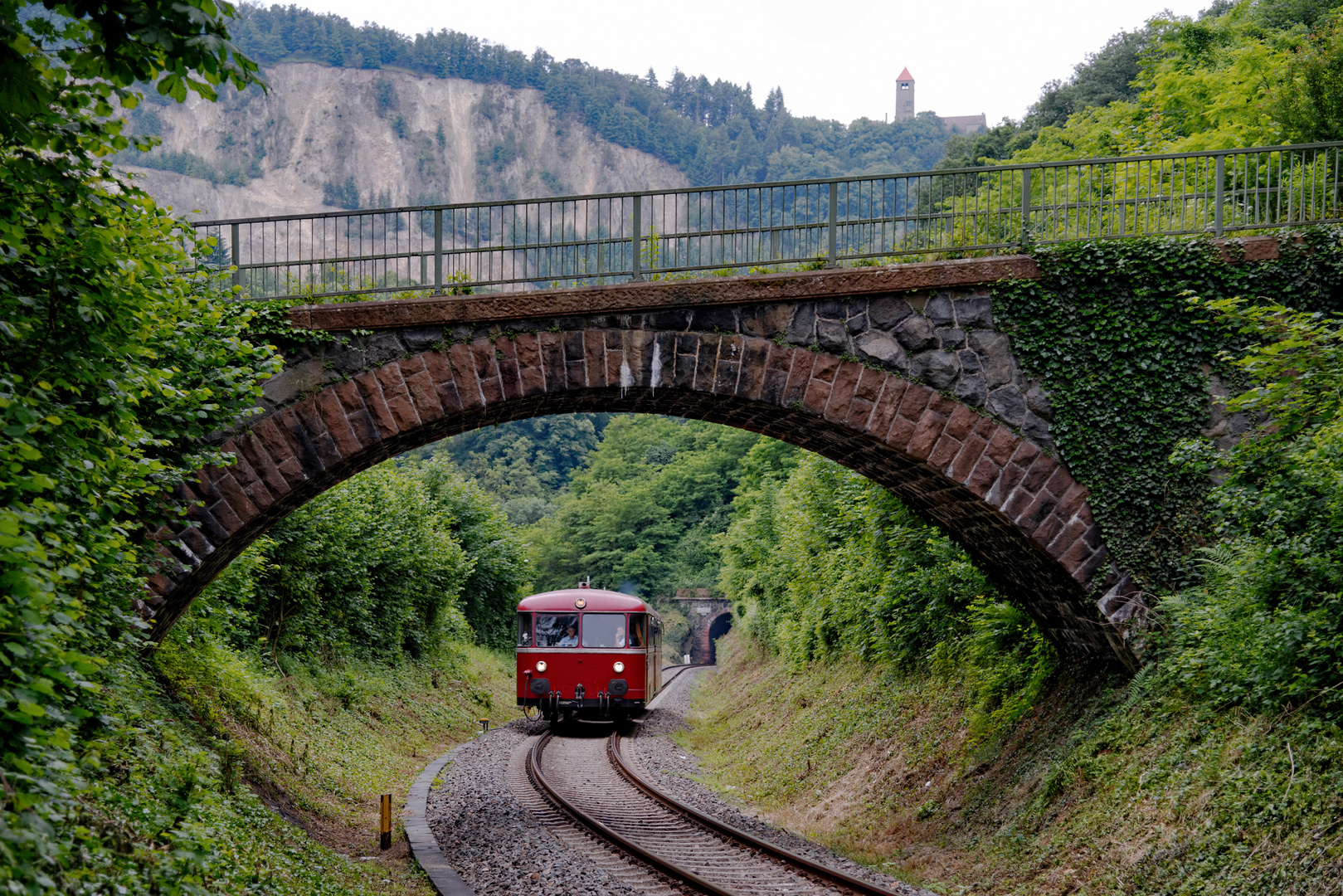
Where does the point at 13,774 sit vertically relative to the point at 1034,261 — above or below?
below

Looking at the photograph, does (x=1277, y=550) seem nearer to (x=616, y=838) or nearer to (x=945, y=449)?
(x=945, y=449)

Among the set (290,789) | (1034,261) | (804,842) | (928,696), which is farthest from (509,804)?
(1034,261)

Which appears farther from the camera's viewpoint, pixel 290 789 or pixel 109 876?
pixel 290 789

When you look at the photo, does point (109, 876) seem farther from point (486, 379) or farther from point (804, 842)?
point (804, 842)

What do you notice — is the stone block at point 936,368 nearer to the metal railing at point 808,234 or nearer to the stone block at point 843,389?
the stone block at point 843,389

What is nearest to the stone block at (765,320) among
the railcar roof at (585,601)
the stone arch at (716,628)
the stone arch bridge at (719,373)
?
the stone arch bridge at (719,373)

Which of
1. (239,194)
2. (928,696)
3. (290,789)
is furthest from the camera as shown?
(239,194)

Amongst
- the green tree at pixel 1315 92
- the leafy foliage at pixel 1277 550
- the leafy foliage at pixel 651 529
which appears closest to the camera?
the leafy foliage at pixel 1277 550

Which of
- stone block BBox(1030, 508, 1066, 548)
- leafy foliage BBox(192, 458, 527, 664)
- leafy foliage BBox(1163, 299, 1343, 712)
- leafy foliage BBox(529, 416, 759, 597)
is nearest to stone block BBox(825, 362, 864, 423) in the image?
stone block BBox(1030, 508, 1066, 548)

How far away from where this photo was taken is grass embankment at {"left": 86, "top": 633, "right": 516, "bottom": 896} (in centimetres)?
548

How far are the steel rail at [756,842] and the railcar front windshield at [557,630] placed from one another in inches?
158

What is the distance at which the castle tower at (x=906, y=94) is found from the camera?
18475 cm

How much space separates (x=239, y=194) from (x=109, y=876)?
5565 inches

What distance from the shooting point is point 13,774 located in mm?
3494
